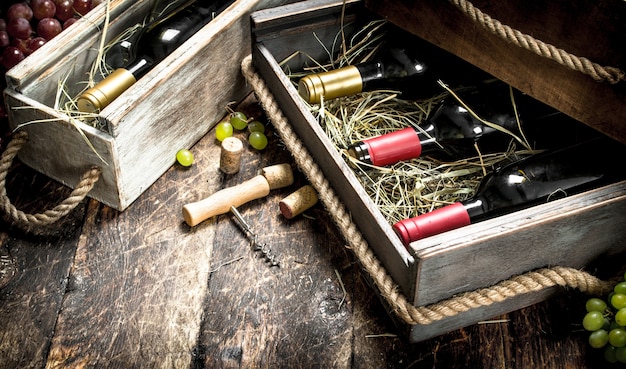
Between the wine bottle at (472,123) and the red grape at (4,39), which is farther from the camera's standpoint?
the red grape at (4,39)

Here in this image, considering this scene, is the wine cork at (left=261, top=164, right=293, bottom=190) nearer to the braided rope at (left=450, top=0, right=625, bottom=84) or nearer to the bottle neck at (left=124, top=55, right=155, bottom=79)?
the bottle neck at (left=124, top=55, right=155, bottom=79)

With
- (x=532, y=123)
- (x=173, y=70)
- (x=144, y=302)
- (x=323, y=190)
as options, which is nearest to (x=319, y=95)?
(x=323, y=190)

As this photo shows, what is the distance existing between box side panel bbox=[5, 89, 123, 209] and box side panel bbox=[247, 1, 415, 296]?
48 centimetres

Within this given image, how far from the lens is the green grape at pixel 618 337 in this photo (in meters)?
1.59

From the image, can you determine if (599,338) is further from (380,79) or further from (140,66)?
(140,66)

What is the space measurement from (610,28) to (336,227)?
2.62ft

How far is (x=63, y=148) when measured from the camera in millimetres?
1868

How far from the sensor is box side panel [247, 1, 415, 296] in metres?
1.62

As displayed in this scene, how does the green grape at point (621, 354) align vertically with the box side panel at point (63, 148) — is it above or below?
below

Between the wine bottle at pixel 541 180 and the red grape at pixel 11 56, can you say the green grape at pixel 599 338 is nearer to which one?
the wine bottle at pixel 541 180

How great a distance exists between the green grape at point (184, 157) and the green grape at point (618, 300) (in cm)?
111

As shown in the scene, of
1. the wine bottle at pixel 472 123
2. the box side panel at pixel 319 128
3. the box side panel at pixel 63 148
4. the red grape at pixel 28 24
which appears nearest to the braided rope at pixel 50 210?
the box side panel at pixel 63 148

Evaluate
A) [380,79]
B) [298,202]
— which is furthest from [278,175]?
[380,79]

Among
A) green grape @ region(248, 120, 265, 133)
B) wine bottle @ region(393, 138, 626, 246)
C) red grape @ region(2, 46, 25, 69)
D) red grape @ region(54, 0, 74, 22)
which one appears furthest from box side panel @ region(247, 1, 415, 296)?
red grape @ region(2, 46, 25, 69)
